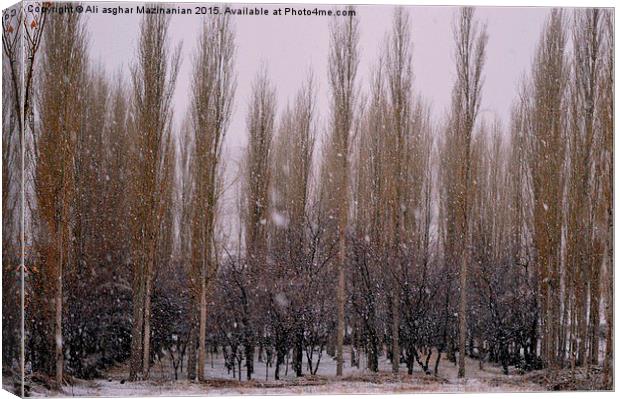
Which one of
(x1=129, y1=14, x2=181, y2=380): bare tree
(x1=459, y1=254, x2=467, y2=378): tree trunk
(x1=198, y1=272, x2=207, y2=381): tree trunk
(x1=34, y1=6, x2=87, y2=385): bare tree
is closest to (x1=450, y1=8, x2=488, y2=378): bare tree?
(x1=459, y1=254, x2=467, y2=378): tree trunk

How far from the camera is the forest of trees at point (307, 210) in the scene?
1066 cm

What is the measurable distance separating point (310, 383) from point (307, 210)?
1.67 meters

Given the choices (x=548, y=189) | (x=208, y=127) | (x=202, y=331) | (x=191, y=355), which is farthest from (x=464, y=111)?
(x=191, y=355)

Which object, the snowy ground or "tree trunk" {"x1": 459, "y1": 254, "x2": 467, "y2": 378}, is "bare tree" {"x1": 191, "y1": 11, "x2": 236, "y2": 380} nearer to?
the snowy ground

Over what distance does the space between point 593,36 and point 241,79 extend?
354 cm

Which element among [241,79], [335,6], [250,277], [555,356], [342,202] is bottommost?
[555,356]

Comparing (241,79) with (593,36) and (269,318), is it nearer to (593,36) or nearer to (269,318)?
(269,318)

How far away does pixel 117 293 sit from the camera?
10750mm

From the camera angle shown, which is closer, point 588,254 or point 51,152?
point 51,152

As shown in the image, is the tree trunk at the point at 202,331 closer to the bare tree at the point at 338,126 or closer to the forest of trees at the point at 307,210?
the forest of trees at the point at 307,210

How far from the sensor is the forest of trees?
1066cm

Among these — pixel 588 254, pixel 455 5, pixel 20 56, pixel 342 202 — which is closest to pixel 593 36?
pixel 455 5

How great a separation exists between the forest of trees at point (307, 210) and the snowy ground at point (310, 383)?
9 cm

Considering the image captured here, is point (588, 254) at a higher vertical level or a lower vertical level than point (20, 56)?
lower
